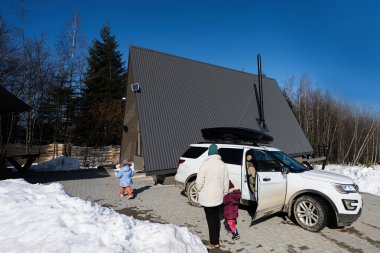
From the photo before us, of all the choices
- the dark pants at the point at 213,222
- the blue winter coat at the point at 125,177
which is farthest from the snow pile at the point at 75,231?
the blue winter coat at the point at 125,177

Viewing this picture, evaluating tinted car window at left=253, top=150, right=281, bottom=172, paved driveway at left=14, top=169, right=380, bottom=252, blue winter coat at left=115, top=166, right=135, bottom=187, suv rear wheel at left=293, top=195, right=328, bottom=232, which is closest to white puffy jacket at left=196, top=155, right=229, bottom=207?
paved driveway at left=14, top=169, right=380, bottom=252

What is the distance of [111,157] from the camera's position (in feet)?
73.2

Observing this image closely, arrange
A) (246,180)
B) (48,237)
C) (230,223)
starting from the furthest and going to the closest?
(246,180), (230,223), (48,237)

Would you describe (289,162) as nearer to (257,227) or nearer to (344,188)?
(344,188)

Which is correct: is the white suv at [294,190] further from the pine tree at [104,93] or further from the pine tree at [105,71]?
the pine tree at [105,71]

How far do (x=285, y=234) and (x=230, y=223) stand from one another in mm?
1369

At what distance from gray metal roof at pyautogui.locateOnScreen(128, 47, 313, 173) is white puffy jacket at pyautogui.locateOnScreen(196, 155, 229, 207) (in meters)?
5.37

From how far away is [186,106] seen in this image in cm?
1271

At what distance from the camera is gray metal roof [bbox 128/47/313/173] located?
10.8 metres

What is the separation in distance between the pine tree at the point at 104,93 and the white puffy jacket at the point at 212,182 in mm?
21646

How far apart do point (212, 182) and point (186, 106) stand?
830cm

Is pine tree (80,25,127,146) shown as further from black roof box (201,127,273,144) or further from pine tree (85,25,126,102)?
black roof box (201,127,273,144)

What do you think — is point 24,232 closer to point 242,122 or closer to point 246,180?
point 246,180

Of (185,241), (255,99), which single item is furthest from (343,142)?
(185,241)
